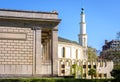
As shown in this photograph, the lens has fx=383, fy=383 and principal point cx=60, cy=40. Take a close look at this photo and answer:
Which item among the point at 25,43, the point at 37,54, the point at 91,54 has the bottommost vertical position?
the point at 37,54

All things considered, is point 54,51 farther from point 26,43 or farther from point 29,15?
point 29,15

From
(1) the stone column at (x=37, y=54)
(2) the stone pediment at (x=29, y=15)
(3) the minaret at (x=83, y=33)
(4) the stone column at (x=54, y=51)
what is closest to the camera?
(2) the stone pediment at (x=29, y=15)

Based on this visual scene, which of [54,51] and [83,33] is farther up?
[83,33]

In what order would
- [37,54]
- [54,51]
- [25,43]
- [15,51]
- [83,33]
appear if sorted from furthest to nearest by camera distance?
[83,33] < [54,51] < [37,54] < [25,43] < [15,51]

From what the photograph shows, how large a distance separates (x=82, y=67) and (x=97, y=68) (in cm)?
423

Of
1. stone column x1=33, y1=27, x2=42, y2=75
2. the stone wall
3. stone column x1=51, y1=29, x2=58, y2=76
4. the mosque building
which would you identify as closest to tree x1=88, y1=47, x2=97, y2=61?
the mosque building

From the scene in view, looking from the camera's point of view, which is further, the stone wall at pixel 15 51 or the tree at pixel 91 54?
the tree at pixel 91 54

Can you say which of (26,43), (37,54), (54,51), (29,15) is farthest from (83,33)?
(26,43)

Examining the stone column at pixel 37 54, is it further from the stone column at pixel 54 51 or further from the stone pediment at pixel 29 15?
the stone column at pixel 54 51

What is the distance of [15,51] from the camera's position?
44.8 m

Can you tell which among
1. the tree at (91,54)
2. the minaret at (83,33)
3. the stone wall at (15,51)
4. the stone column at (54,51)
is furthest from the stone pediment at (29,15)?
the minaret at (83,33)

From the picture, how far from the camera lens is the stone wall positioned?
44.6 m

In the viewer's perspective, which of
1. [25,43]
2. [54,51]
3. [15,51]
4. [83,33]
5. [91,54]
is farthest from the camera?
[83,33]

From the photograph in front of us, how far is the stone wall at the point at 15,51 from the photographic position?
44.6m
